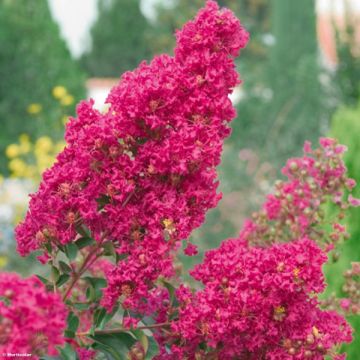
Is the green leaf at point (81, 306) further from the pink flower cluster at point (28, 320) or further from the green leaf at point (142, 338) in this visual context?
the pink flower cluster at point (28, 320)

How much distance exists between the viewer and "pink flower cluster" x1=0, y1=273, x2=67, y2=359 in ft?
3.39

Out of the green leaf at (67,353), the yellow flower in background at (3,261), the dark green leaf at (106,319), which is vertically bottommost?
the green leaf at (67,353)

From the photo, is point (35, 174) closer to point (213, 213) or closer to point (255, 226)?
point (213, 213)

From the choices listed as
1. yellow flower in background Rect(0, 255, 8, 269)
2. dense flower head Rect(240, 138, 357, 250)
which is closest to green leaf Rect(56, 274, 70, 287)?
dense flower head Rect(240, 138, 357, 250)

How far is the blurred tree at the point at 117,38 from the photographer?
1917 cm

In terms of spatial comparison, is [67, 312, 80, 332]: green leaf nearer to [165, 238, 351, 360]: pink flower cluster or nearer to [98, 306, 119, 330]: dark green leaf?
[98, 306, 119, 330]: dark green leaf

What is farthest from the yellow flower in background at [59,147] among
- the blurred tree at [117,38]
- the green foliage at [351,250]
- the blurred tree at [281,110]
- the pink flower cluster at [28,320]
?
the blurred tree at [117,38]

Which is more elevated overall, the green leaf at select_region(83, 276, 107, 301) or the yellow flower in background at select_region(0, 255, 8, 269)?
the yellow flower in background at select_region(0, 255, 8, 269)

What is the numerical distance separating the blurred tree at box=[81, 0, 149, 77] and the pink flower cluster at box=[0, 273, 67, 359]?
59.6 ft

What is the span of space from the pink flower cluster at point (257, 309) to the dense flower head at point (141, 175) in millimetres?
97

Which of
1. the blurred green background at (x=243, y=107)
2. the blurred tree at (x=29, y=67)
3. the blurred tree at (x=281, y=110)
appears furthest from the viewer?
the blurred tree at (x=29, y=67)

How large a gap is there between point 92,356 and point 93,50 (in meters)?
19.0

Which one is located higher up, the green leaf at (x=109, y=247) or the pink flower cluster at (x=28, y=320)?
the green leaf at (x=109, y=247)

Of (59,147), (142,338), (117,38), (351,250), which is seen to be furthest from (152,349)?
(117,38)
